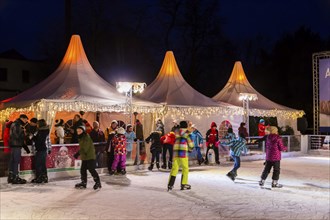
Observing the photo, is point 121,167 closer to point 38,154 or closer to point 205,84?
point 38,154

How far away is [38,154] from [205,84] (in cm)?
3052

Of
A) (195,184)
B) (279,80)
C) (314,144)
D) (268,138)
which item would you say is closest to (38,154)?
(195,184)

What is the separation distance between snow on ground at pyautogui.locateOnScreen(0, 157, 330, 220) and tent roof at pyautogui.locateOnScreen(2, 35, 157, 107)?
142 inches

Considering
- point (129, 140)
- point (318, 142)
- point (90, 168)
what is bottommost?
point (90, 168)

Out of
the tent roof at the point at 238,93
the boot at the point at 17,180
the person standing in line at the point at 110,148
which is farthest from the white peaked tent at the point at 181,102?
the boot at the point at 17,180

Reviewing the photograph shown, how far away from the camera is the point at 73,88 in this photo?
15.5 meters

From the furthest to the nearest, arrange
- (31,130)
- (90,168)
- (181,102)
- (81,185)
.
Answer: (181,102) < (31,130) < (81,185) < (90,168)

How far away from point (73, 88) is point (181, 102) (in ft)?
15.4

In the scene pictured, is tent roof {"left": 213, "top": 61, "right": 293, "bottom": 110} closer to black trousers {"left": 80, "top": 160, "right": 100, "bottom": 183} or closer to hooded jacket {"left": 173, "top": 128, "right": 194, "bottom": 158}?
hooded jacket {"left": 173, "top": 128, "right": 194, "bottom": 158}

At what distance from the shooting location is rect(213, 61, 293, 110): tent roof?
23.0 m

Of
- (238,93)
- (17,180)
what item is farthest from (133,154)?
(238,93)

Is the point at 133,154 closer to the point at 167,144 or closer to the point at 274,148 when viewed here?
the point at 167,144

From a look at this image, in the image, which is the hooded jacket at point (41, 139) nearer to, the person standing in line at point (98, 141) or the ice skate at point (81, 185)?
the ice skate at point (81, 185)

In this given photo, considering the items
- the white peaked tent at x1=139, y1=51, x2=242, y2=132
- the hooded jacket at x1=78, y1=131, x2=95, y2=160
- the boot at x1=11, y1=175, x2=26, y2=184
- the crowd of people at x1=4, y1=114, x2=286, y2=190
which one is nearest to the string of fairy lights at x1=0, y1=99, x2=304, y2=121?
the white peaked tent at x1=139, y1=51, x2=242, y2=132
